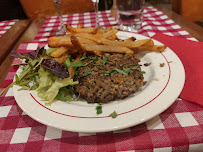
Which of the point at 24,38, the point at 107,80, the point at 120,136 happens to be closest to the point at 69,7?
the point at 24,38

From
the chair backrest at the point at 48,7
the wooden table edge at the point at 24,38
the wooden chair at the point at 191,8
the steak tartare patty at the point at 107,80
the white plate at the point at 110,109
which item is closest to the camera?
the white plate at the point at 110,109

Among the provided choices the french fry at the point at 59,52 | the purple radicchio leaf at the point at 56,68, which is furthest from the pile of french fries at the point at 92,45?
the purple radicchio leaf at the point at 56,68

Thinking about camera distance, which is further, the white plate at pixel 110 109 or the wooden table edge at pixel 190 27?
the wooden table edge at pixel 190 27

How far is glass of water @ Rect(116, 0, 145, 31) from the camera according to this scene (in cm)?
255

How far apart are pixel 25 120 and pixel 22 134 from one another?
0.13 metres

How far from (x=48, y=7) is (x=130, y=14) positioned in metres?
2.20

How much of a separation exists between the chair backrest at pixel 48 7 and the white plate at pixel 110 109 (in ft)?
9.91

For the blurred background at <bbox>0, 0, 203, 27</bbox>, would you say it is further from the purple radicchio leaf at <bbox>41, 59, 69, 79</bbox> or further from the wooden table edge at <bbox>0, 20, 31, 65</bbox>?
the purple radicchio leaf at <bbox>41, 59, 69, 79</bbox>

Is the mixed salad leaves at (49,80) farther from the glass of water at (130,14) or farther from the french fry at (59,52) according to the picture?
the glass of water at (130,14)

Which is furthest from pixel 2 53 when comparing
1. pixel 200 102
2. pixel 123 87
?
pixel 200 102

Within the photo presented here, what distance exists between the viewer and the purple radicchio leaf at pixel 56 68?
51.6 inches

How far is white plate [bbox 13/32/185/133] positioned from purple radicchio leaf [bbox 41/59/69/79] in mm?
213

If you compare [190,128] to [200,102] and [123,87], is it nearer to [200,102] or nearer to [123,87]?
[200,102]

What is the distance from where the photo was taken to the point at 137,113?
1036mm
